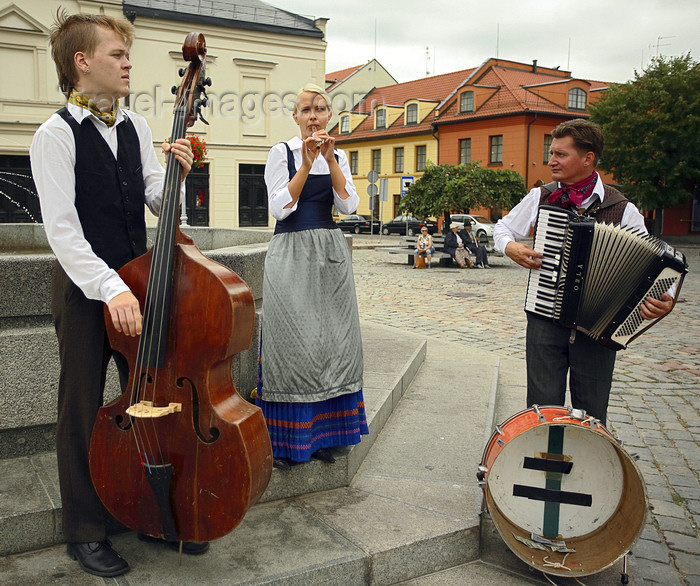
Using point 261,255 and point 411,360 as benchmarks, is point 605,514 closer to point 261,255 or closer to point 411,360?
point 261,255

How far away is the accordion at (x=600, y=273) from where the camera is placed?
3.03 metres

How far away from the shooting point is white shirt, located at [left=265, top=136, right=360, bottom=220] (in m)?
3.24

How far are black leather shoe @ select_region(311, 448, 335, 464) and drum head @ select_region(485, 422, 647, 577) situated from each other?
34.8 inches

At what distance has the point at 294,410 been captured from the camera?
3.34 meters

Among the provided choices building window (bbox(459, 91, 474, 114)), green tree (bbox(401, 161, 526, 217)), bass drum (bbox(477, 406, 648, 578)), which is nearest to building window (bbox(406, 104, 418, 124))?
building window (bbox(459, 91, 474, 114))

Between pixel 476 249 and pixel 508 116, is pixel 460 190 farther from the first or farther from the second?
pixel 508 116

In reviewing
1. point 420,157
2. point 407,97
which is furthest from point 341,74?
point 420,157

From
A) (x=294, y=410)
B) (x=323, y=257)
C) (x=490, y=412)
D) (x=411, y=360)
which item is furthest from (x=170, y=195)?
(x=411, y=360)

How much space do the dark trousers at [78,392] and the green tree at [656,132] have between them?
32.1 m

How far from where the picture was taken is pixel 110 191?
2.51 m

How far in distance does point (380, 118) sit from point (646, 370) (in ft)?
140

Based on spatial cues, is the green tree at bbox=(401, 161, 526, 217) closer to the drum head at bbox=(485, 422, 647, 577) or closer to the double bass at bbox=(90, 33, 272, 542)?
the drum head at bbox=(485, 422, 647, 577)

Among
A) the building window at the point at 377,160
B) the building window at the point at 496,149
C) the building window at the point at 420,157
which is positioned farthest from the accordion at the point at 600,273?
the building window at the point at 377,160

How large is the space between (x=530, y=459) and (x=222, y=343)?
146 cm
